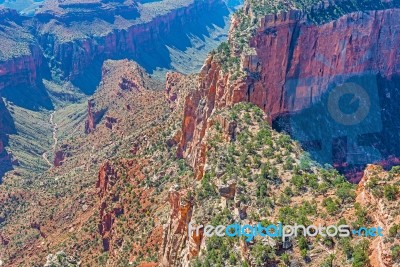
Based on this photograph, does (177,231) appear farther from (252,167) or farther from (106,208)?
(106,208)

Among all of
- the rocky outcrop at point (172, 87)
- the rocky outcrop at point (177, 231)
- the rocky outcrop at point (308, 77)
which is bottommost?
the rocky outcrop at point (177, 231)

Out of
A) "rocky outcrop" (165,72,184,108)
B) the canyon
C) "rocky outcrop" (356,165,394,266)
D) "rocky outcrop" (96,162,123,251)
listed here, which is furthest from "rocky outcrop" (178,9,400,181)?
"rocky outcrop" (165,72,184,108)

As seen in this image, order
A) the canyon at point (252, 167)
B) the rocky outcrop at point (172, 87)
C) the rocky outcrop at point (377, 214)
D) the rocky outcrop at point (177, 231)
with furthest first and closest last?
the rocky outcrop at point (172, 87)
the rocky outcrop at point (177, 231)
the canyon at point (252, 167)
the rocky outcrop at point (377, 214)

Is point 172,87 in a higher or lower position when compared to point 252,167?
higher

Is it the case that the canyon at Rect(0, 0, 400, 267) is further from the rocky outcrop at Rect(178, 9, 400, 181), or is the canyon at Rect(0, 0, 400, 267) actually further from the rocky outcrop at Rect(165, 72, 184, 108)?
the rocky outcrop at Rect(165, 72, 184, 108)

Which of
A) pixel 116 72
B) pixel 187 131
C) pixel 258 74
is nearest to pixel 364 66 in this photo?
pixel 258 74

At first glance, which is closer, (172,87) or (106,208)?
(106,208)

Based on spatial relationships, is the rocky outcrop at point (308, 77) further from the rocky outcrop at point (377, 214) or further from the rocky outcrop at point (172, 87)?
the rocky outcrop at point (172, 87)

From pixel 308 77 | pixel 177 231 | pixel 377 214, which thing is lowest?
pixel 177 231

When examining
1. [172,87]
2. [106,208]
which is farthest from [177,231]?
[172,87]

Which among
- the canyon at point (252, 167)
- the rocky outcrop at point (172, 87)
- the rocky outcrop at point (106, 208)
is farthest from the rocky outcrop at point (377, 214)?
the rocky outcrop at point (172, 87)
